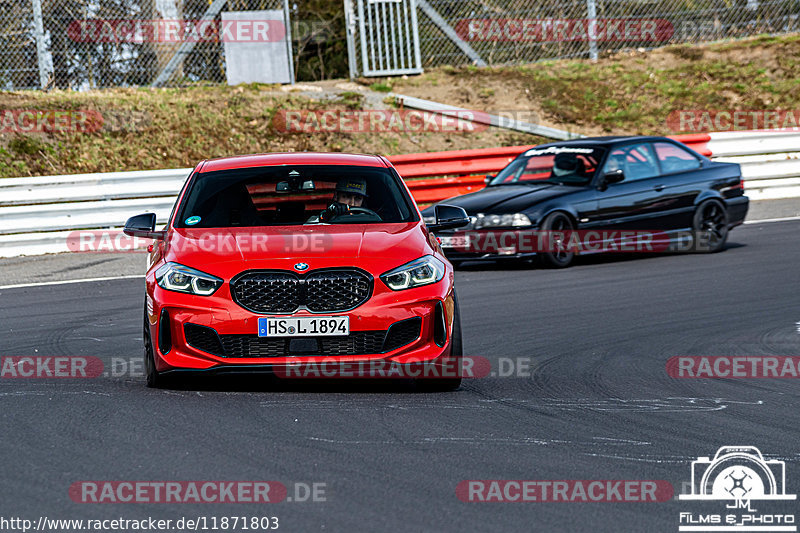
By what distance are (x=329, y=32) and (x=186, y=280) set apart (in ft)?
59.4

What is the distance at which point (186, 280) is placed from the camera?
22.1 ft

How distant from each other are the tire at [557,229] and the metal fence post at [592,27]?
496 inches

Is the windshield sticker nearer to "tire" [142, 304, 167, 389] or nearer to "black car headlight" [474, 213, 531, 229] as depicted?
"black car headlight" [474, 213, 531, 229]

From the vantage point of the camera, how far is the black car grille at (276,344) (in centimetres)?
662

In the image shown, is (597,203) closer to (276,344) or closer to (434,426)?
(276,344)

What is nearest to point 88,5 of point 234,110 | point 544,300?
point 234,110

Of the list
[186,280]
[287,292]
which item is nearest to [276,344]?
[287,292]

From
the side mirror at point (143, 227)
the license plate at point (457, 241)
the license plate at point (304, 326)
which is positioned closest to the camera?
the license plate at point (304, 326)

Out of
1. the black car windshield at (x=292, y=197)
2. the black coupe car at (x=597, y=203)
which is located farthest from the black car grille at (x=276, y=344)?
the black coupe car at (x=597, y=203)

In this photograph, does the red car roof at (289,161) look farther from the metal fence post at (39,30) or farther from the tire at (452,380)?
the metal fence post at (39,30)

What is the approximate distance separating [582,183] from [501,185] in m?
1.08

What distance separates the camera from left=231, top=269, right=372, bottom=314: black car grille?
21.8ft

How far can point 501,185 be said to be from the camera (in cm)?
1445

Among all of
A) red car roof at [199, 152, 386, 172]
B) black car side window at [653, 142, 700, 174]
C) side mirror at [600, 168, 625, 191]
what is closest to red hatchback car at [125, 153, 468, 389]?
red car roof at [199, 152, 386, 172]
